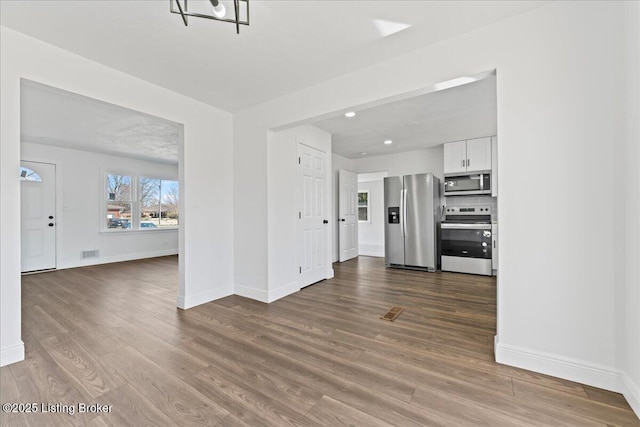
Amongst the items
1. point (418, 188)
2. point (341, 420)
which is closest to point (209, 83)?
point (341, 420)

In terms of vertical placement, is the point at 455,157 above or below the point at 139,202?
above

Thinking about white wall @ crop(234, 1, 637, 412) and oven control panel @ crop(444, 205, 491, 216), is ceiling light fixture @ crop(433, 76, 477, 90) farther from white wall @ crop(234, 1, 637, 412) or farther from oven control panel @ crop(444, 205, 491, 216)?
oven control panel @ crop(444, 205, 491, 216)

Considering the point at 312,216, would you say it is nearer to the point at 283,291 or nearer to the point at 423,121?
the point at 283,291

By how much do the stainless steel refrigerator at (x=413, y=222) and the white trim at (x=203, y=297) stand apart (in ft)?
11.0

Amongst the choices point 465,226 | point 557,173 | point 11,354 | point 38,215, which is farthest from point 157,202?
point 557,173

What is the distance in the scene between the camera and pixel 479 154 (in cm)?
497

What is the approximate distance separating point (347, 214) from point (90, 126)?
→ 499 centimetres

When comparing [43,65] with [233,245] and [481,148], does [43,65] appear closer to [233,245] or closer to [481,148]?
[233,245]

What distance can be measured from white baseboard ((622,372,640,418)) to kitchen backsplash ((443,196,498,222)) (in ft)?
12.5

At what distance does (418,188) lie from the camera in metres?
5.32

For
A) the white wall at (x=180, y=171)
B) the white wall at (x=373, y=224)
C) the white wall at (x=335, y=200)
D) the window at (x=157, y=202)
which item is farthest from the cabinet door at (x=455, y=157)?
the window at (x=157, y=202)

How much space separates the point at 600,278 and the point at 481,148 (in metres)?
3.80

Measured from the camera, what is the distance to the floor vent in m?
2.85

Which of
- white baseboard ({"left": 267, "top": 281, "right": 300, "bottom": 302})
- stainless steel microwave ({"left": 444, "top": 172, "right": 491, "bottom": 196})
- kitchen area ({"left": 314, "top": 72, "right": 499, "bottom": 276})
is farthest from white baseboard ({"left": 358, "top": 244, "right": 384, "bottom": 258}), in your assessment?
white baseboard ({"left": 267, "top": 281, "right": 300, "bottom": 302})
